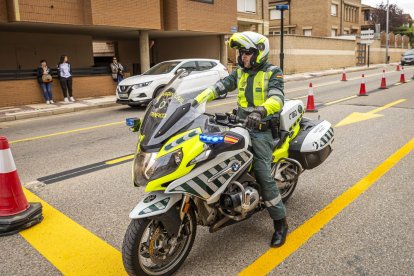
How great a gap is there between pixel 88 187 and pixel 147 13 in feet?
49.7

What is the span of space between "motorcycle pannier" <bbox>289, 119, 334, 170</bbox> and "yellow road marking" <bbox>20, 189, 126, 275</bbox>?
2.09m

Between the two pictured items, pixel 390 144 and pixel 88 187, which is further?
pixel 390 144

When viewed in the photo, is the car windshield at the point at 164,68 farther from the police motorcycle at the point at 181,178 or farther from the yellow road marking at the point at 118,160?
the police motorcycle at the point at 181,178

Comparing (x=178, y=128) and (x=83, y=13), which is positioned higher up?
(x=83, y=13)

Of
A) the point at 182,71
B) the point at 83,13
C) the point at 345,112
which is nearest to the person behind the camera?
the point at 182,71

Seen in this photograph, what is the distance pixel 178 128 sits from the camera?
290 centimetres

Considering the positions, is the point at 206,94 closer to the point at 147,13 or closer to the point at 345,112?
the point at 345,112

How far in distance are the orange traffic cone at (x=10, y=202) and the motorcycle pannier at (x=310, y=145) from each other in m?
2.86

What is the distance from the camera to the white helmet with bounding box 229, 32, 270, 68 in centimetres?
339

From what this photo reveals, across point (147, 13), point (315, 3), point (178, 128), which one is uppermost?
point (315, 3)

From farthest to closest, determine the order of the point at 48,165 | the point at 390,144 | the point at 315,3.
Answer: the point at 315,3 → the point at 390,144 → the point at 48,165

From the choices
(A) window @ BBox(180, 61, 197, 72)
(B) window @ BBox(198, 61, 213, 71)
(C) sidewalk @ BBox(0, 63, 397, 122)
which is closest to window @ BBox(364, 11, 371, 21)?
(B) window @ BBox(198, 61, 213, 71)

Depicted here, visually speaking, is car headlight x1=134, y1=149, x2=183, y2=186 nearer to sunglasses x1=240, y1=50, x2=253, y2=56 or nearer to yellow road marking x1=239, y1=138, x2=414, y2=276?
yellow road marking x1=239, y1=138, x2=414, y2=276

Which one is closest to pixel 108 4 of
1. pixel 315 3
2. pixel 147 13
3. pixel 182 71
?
pixel 147 13
